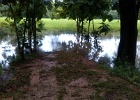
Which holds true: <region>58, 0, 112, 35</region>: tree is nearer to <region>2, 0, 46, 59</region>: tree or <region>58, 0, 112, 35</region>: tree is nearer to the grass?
<region>2, 0, 46, 59</region>: tree

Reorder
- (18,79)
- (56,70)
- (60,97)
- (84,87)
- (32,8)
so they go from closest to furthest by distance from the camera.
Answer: (60,97) → (84,87) → (18,79) → (56,70) → (32,8)

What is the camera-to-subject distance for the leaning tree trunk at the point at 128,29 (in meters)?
10.1

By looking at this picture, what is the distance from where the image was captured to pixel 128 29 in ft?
33.9

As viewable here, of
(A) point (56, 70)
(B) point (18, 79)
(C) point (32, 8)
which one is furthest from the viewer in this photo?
(C) point (32, 8)

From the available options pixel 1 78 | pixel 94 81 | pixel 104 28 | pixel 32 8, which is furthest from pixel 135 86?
pixel 104 28

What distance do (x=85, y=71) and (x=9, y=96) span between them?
2.62 meters

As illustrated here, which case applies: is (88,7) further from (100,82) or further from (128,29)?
(100,82)

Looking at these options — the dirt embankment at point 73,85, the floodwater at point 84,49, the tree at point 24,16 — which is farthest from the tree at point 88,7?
the dirt embankment at point 73,85

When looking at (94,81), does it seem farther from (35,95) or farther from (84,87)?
(35,95)

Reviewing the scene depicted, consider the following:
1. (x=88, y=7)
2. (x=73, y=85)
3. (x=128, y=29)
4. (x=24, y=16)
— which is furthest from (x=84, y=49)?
(x=73, y=85)

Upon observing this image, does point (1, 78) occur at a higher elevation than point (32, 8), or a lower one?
lower

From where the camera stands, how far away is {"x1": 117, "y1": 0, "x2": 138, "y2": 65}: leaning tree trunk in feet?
33.1

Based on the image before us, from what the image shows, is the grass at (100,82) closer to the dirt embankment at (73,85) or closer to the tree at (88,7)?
the dirt embankment at (73,85)

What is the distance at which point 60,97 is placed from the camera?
6.51 metres
